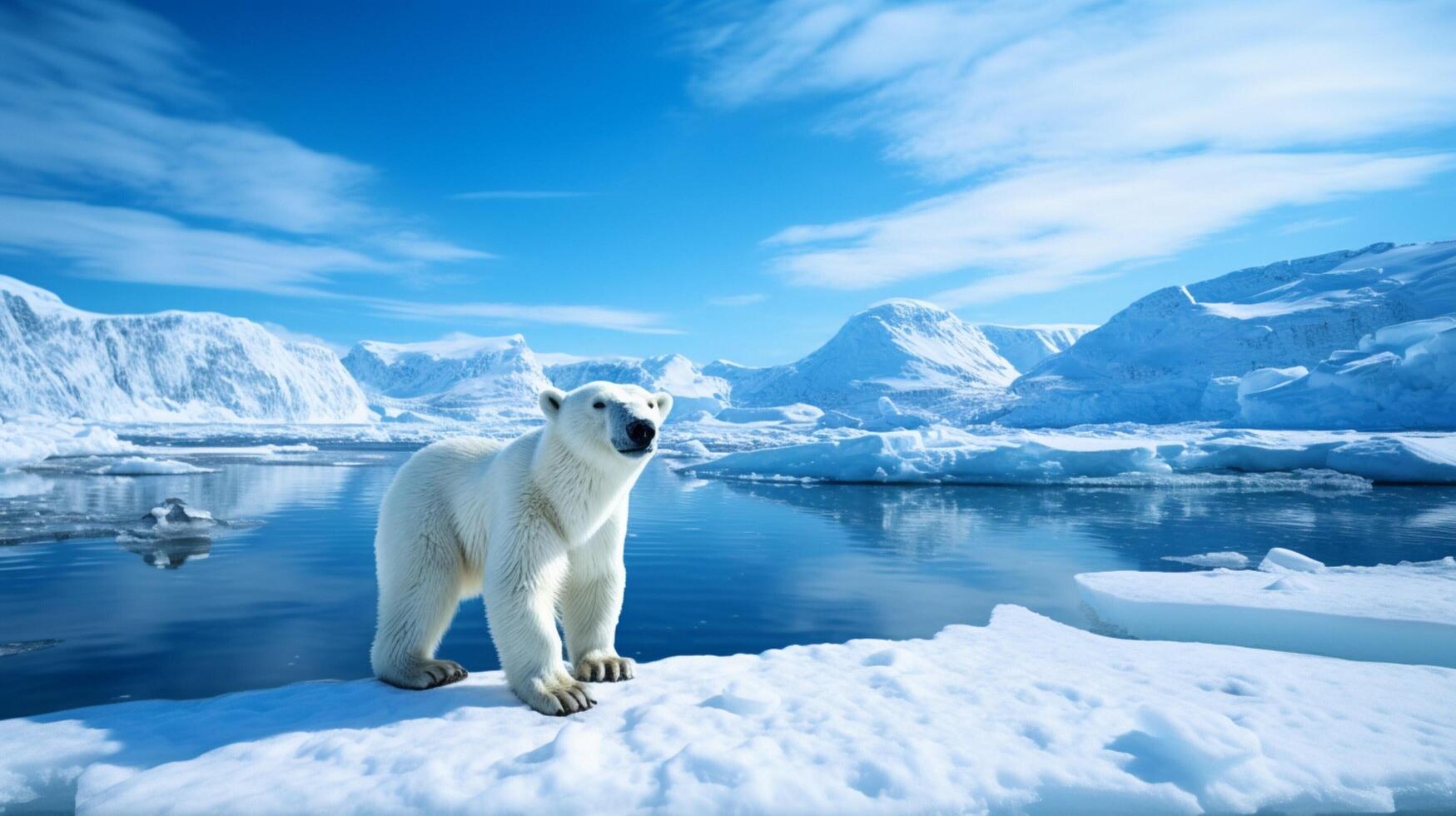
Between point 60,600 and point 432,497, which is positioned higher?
point 432,497

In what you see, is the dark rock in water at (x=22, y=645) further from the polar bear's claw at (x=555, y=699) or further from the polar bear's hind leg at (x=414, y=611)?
the polar bear's claw at (x=555, y=699)

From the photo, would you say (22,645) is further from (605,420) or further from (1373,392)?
(1373,392)

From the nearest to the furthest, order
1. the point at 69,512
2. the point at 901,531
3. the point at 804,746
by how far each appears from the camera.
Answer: the point at 804,746 → the point at 69,512 → the point at 901,531

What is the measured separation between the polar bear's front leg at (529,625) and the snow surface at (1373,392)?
Result: 43.0 meters

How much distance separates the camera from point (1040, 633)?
610cm

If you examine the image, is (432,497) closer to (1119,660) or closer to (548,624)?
(548,624)

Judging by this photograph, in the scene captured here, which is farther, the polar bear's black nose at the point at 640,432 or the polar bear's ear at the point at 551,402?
the polar bear's ear at the point at 551,402

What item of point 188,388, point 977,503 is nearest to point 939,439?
point 977,503

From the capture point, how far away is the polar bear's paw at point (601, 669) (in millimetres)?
3867

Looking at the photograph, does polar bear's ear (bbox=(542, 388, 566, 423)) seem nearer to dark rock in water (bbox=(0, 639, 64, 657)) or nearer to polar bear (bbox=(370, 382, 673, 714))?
polar bear (bbox=(370, 382, 673, 714))

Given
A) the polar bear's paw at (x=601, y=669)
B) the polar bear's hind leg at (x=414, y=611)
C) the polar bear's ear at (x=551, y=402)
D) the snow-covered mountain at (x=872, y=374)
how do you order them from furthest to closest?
1. the snow-covered mountain at (x=872, y=374)
2. the polar bear's paw at (x=601, y=669)
3. the polar bear's hind leg at (x=414, y=611)
4. the polar bear's ear at (x=551, y=402)

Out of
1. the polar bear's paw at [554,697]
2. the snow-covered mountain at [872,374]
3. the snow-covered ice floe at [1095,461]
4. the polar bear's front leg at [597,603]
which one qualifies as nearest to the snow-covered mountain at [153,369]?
the snow-covered mountain at [872,374]

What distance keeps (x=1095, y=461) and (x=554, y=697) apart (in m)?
22.8

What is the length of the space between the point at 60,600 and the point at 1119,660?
910 centimetres
